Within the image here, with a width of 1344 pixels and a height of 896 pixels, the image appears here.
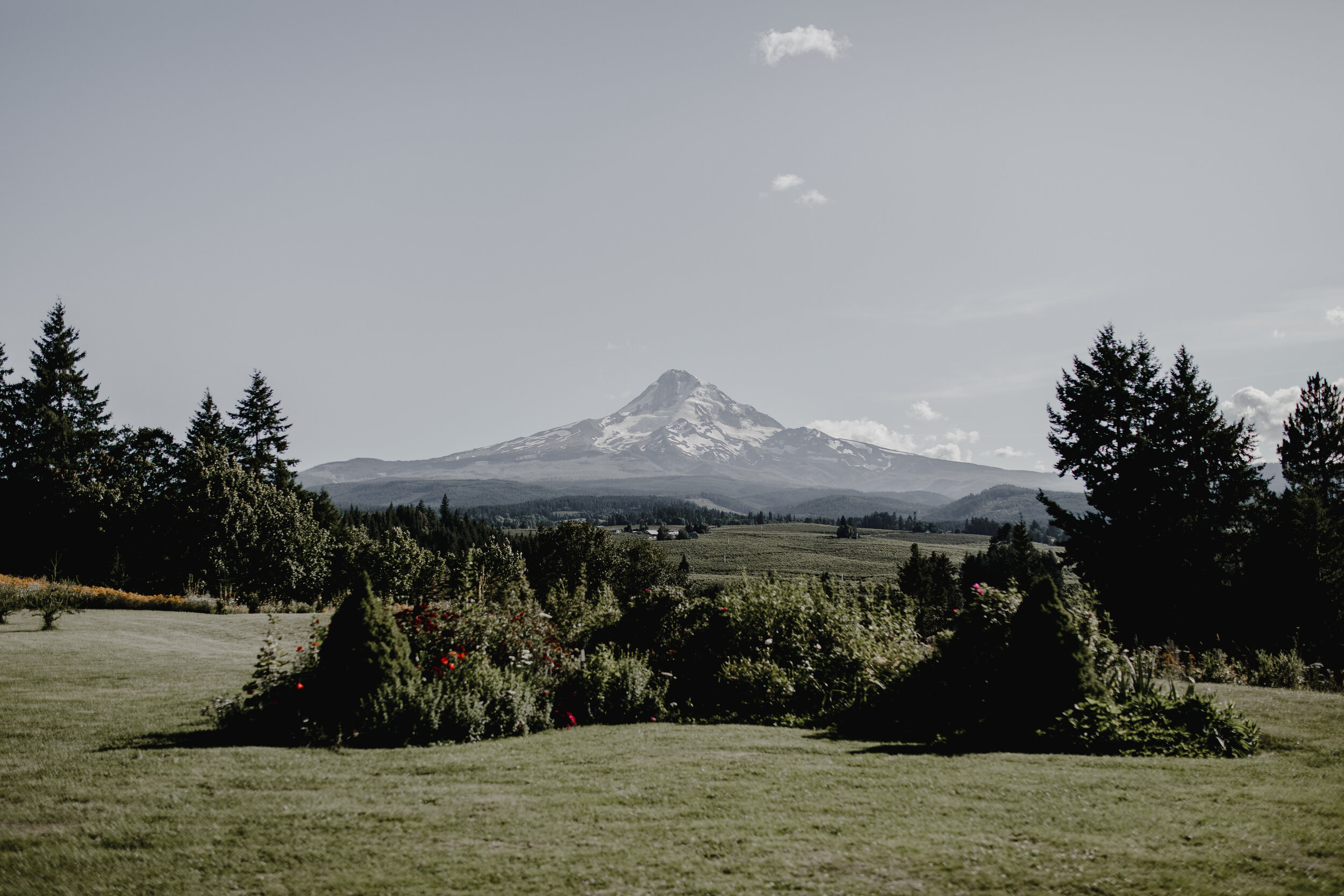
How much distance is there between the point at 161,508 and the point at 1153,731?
41468 millimetres

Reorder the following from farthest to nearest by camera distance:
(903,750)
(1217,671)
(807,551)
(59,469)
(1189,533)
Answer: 1. (807,551)
2. (59,469)
3. (1189,533)
4. (1217,671)
5. (903,750)

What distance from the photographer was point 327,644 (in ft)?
24.2

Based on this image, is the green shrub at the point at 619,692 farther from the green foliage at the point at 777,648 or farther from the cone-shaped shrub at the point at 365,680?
the cone-shaped shrub at the point at 365,680

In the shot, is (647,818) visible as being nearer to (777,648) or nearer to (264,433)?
(777,648)

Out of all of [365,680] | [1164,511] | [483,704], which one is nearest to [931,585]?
[1164,511]

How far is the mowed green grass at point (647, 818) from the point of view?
150 inches

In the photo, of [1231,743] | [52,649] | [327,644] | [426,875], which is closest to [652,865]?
[426,875]

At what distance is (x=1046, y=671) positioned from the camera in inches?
278

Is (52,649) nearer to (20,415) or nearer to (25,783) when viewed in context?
(25,783)

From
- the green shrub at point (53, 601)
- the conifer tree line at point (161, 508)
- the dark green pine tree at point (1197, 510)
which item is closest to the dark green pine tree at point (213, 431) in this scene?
the conifer tree line at point (161, 508)

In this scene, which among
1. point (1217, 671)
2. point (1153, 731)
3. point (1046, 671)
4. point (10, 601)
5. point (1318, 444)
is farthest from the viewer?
point (1318, 444)

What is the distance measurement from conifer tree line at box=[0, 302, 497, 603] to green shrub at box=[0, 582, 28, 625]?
24.7 feet

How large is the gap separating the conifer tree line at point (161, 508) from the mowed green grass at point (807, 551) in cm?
6817

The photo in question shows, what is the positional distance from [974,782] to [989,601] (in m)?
3.88
